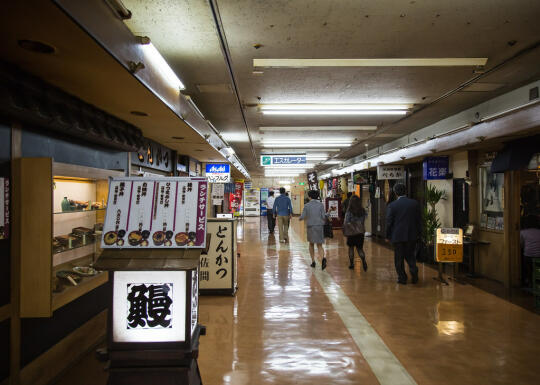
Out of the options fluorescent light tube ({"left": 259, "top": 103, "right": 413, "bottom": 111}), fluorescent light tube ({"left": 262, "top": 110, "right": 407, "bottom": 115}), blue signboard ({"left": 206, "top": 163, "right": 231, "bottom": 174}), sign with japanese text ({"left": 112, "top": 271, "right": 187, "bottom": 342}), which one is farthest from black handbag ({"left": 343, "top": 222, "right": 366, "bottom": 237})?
sign with japanese text ({"left": 112, "top": 271, "right": 187, "bottom": 342})

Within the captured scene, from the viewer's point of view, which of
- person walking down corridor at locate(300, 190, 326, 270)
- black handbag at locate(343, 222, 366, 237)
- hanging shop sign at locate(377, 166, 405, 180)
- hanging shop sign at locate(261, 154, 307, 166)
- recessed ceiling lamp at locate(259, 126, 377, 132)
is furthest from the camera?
hanging shop sign at locate(261, 154, 307, 166)

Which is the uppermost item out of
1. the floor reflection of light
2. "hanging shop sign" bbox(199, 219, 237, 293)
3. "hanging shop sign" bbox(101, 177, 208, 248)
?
"hanging shop sign" bbox(101, 177, 208, 248)

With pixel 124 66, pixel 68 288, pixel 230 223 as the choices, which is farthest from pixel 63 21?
pixel 230 223

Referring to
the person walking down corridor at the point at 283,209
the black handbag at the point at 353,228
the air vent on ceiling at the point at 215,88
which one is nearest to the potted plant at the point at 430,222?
the black handbag at the point at 353,228

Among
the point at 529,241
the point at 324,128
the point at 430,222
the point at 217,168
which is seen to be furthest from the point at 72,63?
the point at 217,168

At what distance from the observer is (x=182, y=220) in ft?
8.04

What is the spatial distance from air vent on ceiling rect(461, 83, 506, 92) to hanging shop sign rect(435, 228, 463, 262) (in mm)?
2452

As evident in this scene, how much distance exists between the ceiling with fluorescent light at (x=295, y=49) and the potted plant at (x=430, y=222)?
2285mm

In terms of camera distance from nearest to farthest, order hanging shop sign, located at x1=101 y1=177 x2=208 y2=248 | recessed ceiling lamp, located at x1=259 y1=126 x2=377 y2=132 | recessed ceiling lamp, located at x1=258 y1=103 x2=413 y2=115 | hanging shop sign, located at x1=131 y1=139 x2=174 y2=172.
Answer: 1. hanging shop sign, located at x1=101 y1=177 x2=208 y2=248
2. hanging shop sign, located at x1=131 y1=139 x2=174 y2=172
3. recessed ceiling lamp, located at x1=258 y1=103 x2=413 y2=115
4. recessed ceiling lamp, located at x1=259 y1=126 x2=377 y2=132

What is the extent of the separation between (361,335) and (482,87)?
4.38 metres

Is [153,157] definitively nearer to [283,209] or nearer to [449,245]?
[283,209]

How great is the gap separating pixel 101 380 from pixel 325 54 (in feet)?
14.0

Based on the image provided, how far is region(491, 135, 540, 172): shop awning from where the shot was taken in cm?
536

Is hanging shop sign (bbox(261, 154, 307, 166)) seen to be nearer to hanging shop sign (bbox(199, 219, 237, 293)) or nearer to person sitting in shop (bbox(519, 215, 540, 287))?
hanging shop sign (bbox(199, 219, 237, 293))
